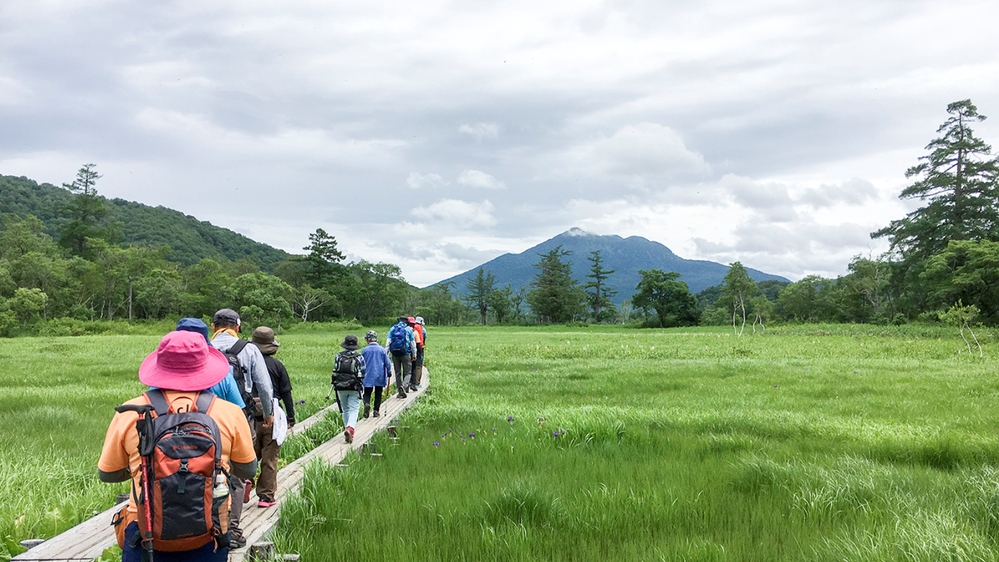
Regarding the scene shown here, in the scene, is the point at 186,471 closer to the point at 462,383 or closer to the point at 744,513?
the point at 744,513

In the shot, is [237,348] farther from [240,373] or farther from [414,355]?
[414,355]

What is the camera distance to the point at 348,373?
26.7 ft

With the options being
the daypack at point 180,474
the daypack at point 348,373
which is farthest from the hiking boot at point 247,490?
the daypack at point 348,373

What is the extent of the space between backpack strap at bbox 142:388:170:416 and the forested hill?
117 metres

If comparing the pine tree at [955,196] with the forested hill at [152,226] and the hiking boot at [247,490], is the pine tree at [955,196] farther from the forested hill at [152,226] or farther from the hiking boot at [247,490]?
the forested hill at [152,226]

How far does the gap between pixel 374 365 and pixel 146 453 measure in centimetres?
695

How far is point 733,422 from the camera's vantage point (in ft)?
30.7

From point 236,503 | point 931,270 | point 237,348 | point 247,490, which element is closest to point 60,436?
point 247,490

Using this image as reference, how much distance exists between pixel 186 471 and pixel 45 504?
13.0 feet

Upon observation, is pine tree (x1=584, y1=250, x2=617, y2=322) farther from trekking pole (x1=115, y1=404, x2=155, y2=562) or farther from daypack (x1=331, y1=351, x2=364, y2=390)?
trekking pole (x1=115, y1=404, x2=155, y2=562)

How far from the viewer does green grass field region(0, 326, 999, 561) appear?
4.19 m

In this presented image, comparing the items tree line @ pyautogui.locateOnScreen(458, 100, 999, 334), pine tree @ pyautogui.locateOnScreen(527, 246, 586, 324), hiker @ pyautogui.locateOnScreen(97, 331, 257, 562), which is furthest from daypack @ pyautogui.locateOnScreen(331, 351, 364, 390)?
pine tree @ pyautogui.locateOnScreen(527, 246, 586, 324)

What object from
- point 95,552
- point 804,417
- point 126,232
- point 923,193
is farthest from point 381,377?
point 126,232

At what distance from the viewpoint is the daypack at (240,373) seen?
4723mm
